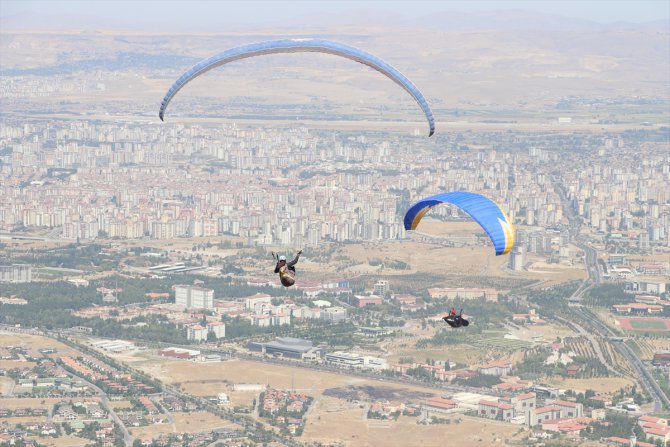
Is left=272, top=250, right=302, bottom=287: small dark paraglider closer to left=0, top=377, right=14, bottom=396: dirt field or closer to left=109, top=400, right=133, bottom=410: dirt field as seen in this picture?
left=109, top=400, right=133, bottom=410: dirt field

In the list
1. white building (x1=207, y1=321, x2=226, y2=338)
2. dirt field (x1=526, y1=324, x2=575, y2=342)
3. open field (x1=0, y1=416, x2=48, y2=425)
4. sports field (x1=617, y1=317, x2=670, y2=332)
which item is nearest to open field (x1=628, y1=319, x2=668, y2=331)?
sports field (x1=617, y1=317, x2=670, y2=332)

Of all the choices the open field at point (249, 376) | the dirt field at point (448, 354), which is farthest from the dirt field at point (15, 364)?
the dirt field at point (448, 354)

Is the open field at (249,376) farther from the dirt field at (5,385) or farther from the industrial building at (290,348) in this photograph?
the dirt field at (5,385)

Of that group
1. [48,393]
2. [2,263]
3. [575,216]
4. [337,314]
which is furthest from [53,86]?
[48,393]

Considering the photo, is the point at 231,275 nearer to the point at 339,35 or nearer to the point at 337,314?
the point at 337,314

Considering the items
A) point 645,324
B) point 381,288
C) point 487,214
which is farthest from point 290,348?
point 487,214

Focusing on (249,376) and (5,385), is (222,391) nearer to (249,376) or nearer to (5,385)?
(249,376)
